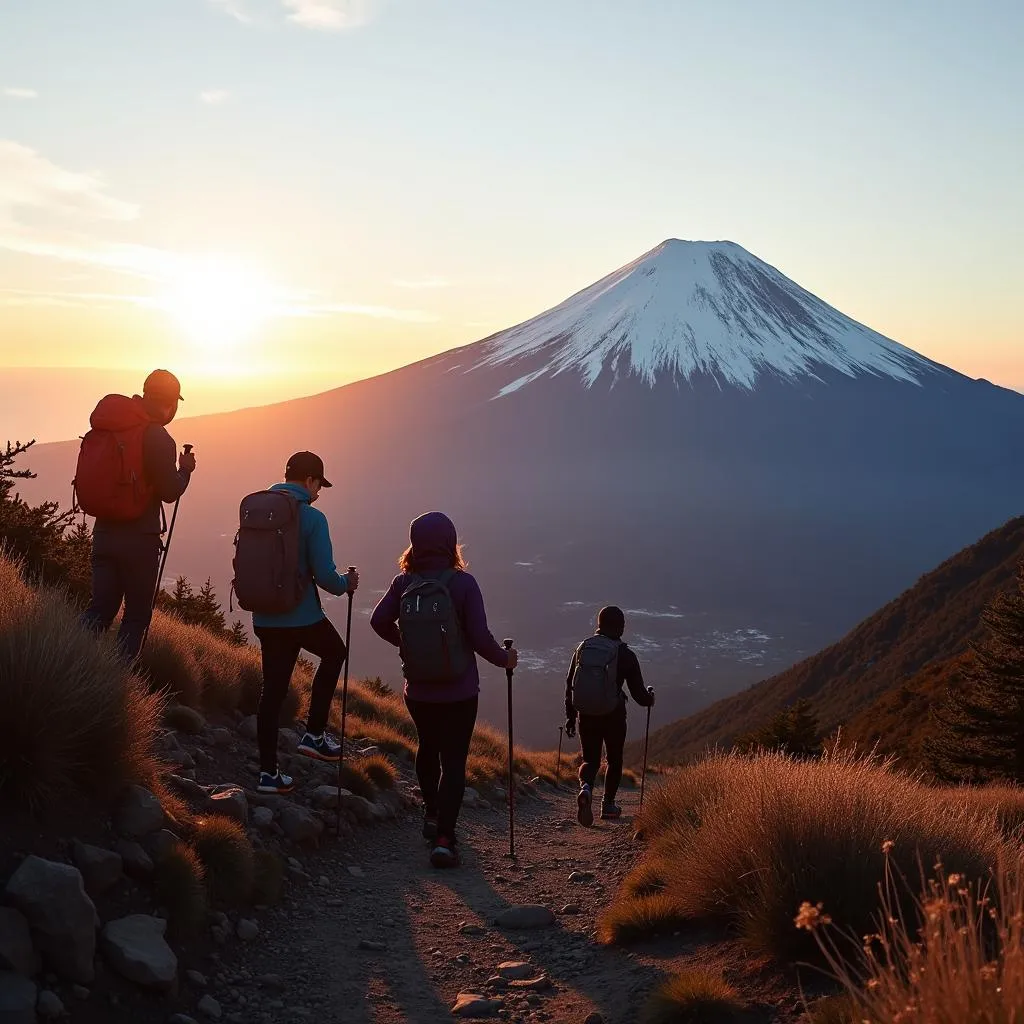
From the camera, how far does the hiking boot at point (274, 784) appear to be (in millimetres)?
6719

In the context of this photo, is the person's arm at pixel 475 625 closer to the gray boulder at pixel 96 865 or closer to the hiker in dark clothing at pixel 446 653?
the hiker in dark clothing at pixel 446 653

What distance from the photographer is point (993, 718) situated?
21.5 metres

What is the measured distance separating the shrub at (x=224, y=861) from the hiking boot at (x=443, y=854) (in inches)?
68.8

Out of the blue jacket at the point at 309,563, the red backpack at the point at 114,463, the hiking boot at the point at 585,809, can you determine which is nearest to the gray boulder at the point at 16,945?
the blue jacket at the point at 309,563

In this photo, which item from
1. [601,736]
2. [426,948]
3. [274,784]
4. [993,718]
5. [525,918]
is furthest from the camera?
[993,718]

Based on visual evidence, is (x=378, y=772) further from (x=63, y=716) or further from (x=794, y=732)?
(x=794, y=732)

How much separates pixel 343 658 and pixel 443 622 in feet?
4.27

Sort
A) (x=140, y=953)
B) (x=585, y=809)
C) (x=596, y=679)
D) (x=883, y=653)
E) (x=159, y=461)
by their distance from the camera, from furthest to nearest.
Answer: (x=883, y=653) → (x=585, y=809) → (x=596, y=679) → (x=159, y=461) → (x=140, y=953)

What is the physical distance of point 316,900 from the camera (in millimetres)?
5805

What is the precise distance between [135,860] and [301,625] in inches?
86.0

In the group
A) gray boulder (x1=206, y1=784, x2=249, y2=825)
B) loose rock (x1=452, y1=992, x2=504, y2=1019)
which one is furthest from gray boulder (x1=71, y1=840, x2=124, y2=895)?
loose rock (x1=452, y1=992, x2=504, y2=1019)

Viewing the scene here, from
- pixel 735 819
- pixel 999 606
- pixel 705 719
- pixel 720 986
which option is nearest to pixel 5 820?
pixel 720 986

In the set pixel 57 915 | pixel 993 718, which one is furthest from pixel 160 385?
pixel 993 718

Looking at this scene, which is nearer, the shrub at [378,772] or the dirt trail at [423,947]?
the dirt trail at [423,947]
